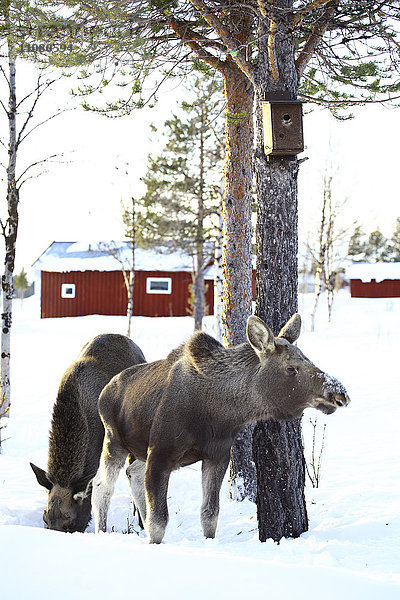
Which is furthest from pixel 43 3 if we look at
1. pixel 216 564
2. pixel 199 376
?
pixel 216 564

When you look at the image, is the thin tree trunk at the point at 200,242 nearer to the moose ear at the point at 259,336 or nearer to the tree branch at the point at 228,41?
the tree branch at the point at 228,41

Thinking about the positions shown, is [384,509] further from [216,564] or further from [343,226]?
[343,226]

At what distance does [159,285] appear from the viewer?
34594 mm

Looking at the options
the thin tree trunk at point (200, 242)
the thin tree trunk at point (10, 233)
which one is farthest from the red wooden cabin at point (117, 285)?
the thin tree trunk at point (10, 233)

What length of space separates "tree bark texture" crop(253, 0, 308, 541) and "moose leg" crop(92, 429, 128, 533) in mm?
1284

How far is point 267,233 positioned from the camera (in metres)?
5.31

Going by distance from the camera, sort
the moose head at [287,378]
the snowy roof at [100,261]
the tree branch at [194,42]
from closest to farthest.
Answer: the moose head at [287,378] < the tree branch at [194,42] < the snowy roof at [100,261]

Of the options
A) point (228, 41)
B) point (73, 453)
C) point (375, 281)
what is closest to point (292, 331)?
point (73, 453)

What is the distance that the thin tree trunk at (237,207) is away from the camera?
23.4 feet

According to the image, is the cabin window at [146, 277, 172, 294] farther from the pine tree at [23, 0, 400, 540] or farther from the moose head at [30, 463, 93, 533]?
the moose head at [30, 463, 93, 533]

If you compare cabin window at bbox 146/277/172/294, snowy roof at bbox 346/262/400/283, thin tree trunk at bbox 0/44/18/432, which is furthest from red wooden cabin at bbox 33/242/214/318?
thin tree trunk at bbox 0/44/18/432

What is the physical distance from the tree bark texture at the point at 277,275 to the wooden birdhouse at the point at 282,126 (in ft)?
0.45

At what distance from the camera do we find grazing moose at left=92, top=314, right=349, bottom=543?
436 cm

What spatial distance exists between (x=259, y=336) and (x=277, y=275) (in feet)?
3.42
